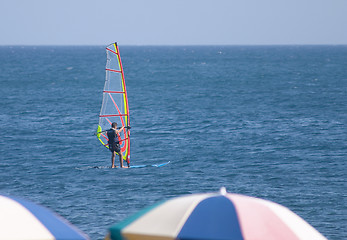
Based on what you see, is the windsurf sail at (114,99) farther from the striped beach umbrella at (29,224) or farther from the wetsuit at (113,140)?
the striped beach umbrella at (29,224)

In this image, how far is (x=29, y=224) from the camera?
290 inches

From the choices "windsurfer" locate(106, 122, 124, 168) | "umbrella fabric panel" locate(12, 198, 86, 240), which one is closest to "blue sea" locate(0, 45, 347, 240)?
"windsurfer" locate(106, 122, 124, 168)

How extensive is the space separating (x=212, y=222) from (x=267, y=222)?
72cm

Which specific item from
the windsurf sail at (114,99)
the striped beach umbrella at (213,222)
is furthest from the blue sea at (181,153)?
the striped beach umbrella at (213,222)

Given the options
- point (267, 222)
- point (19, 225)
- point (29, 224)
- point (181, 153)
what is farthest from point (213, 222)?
point (181, 153)

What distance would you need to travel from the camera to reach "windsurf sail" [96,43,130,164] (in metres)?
24.2

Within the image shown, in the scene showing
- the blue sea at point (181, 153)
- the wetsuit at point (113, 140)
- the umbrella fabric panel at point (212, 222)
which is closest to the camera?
the umbrella fabric panel at point (212, 222)

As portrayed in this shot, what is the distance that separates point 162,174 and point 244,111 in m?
26.3

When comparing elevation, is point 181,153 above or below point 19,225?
below

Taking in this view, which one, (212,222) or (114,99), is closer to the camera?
(212,222)

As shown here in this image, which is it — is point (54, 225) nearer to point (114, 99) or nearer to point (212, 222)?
point (212, 222)

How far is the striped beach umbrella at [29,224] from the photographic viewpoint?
23.6ft

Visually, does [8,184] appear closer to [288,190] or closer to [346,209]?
[288,190]

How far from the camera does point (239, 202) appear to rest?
26.3 ft
